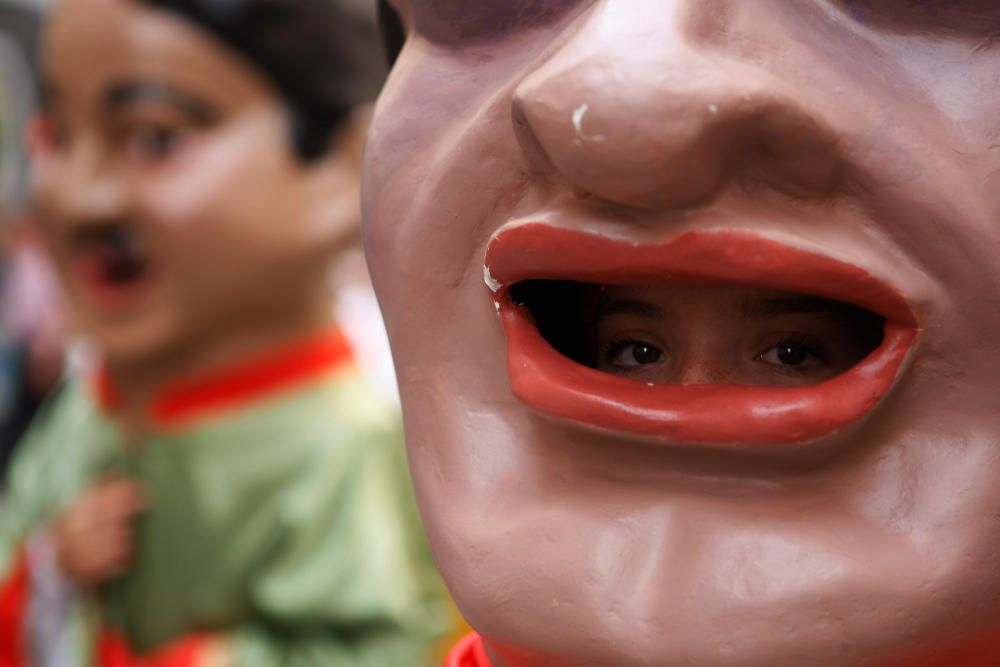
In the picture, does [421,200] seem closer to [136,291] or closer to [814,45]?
[814,45]

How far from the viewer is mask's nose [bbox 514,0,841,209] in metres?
0.42

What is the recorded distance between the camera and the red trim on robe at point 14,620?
4.34 ft

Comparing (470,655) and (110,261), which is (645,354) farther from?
(110,261)

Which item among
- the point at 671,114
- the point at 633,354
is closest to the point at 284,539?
the point at 633,354

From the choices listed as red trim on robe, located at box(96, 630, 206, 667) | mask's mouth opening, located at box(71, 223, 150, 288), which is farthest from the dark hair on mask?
red trim on robe, located at box(96, 630, 206, 667)

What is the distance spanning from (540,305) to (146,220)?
2.67ft

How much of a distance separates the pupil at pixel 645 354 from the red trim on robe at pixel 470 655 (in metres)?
0.16

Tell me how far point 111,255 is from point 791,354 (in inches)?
37.6

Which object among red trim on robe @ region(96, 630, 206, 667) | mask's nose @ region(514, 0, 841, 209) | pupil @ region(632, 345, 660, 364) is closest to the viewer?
mask's nose @ region(514, 0, 841, 209)

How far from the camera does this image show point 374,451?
127 centimetres

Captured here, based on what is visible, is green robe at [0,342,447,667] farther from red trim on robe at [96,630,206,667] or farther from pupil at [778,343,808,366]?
pupil at [778,343,808,366]

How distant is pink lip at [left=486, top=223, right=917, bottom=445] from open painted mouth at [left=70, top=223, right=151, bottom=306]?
0.89 meters

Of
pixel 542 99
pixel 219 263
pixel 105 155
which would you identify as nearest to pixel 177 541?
pixel 219 263

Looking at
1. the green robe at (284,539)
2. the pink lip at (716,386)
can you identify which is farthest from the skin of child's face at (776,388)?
the green robe at (284,539)
